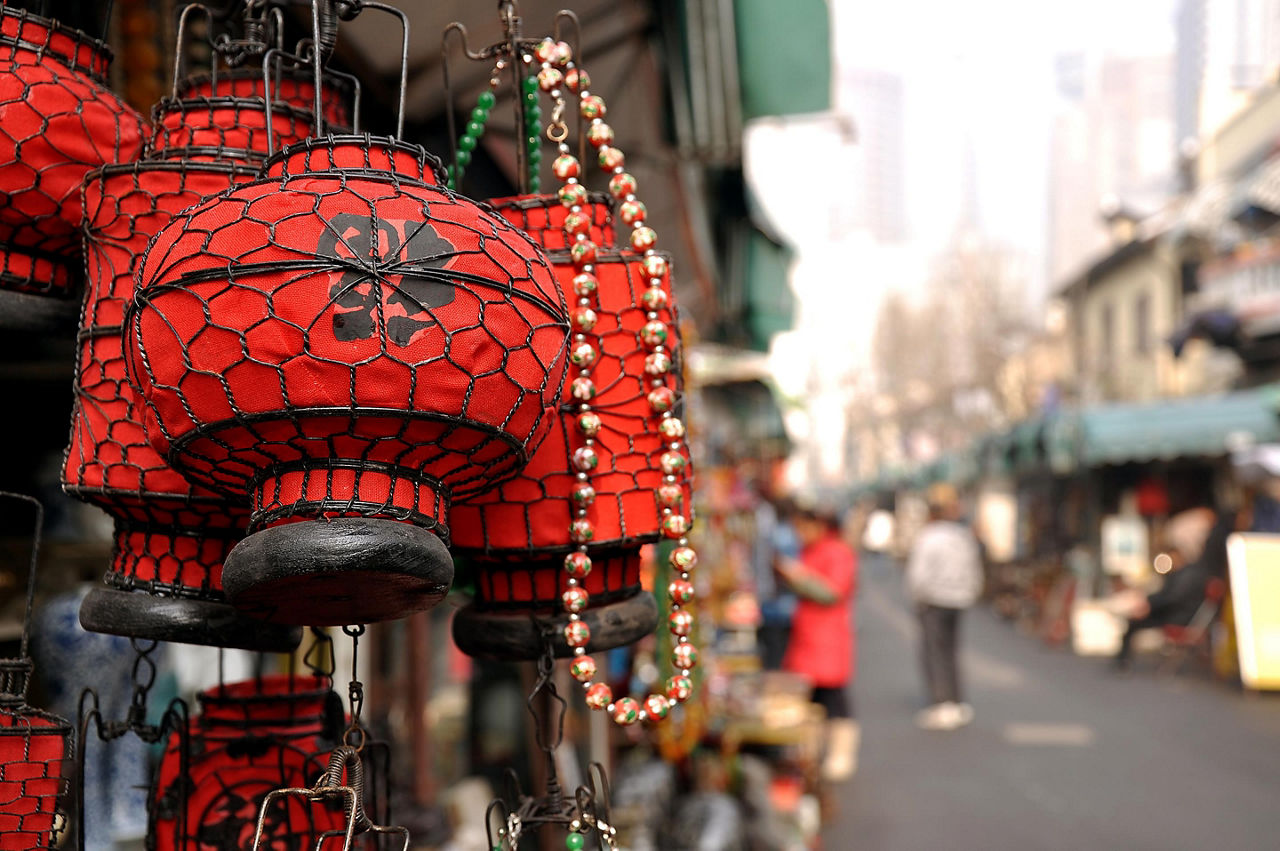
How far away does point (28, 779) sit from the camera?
3.03ft

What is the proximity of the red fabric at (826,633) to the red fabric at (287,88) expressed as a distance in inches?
198

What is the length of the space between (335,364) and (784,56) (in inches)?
85.6

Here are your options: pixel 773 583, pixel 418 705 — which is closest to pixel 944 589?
pixel 773 583

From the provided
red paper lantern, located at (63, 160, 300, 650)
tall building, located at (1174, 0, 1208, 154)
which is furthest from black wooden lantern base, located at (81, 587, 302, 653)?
tall building, located at (1174, 0, 1208, 154)

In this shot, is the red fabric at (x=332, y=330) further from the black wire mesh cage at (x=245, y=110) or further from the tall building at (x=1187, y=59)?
the tall building at (x=1187, y=59)

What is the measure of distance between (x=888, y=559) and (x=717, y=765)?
24.8 m

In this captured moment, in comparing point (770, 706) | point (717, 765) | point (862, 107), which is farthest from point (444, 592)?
point (862, 107)

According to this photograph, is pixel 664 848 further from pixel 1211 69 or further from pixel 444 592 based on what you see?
pixel 1211 69

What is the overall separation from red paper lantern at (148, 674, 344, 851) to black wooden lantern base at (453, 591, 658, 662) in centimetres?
19

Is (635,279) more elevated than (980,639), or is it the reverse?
(635,279)

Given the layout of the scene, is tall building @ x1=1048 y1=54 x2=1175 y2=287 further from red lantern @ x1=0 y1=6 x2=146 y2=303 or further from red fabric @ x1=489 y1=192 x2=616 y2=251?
red lantern @ x1=0 y1=6 x2=146 y2=303

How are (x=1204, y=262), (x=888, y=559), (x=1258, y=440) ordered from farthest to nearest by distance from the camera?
(x=888, y=559) < (x=1204, y=262) < (x=1258, y=440)

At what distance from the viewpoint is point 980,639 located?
1242cm

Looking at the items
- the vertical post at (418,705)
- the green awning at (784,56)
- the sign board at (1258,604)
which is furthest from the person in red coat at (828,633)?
the green awning at (784,56)
